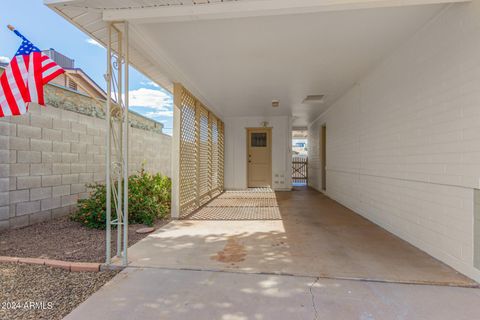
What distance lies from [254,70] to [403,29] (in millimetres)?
2142

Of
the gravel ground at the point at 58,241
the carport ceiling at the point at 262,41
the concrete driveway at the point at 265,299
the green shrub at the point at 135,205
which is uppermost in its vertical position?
the carport ceiling at the point at 262,41

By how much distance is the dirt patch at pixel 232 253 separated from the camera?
9.16 ft

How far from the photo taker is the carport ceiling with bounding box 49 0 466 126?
248 centimetres

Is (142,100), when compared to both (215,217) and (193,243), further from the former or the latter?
(193,243)

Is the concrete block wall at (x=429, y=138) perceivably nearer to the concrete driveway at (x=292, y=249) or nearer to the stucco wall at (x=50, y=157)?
the concrete driveway at (x=292, y=249)

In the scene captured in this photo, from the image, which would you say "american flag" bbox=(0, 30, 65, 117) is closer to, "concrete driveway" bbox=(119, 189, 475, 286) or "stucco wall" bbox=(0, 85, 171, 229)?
"stucco wall" bbox=(0, 85, 171, 229)

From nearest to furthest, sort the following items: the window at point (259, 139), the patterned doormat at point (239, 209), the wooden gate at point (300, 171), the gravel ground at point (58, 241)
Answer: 1. the gravel ground at point (58, 241)
2. the patterned doormat at point (239, 209)
3. the window at point (259, 139)
4. the wooden gate at point (300, 171)

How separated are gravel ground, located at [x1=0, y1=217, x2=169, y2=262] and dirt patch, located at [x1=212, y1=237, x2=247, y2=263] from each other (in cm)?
118

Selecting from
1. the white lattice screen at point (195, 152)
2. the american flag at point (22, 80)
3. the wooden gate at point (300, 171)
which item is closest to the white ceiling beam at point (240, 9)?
the american flag at point (22, 80)

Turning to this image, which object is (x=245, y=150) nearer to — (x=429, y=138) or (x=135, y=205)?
(x=135, y=205)

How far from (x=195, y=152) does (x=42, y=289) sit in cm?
393

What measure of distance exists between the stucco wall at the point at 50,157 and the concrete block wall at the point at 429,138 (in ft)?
16.2

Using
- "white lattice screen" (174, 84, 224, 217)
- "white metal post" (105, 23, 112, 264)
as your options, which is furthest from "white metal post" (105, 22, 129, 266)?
"white lattice screen" (174, 84, 224, 217)

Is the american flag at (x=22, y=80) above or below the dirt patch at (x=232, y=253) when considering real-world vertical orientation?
above
